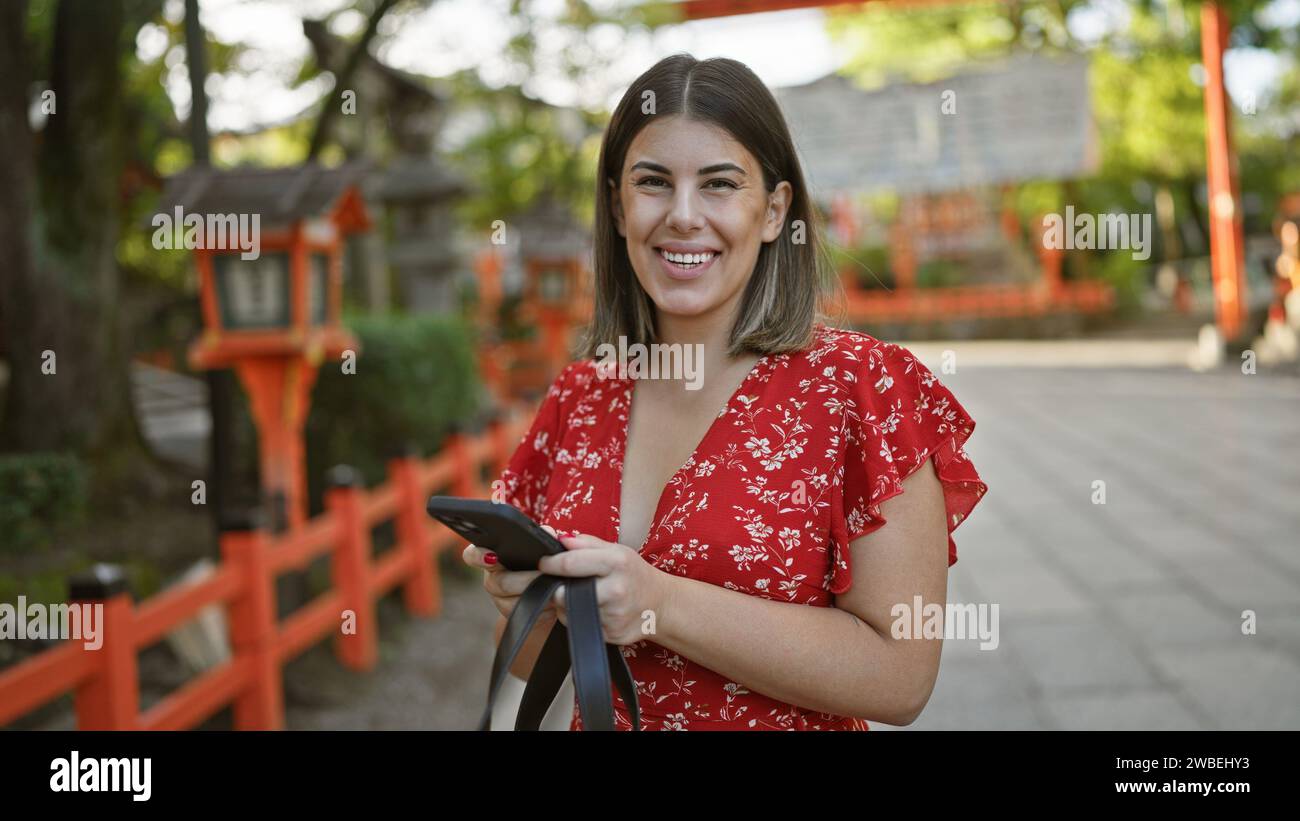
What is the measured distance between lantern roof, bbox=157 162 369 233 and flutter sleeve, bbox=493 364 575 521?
2764 millimetres

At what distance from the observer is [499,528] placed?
1.18m

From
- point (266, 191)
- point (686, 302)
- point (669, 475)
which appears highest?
point (266, 191)

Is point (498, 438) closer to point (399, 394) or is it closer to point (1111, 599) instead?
point (399, 394)

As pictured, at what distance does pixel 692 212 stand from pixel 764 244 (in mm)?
163

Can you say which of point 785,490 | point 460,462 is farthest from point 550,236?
point 785,490

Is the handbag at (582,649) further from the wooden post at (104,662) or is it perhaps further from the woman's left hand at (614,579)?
the wooden post at (104,662)

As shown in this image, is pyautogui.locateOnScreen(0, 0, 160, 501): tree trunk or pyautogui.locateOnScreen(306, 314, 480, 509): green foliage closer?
pyautogui.locateOnScreen(0, 0, 160, 501): tree trunk

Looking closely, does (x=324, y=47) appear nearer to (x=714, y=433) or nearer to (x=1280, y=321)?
(x=714, y=433)

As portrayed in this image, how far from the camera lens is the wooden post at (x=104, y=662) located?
2.58m

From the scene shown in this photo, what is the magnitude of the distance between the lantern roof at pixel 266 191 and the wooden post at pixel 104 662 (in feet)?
5.78

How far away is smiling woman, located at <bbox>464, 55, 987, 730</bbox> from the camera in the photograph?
52.8 inches

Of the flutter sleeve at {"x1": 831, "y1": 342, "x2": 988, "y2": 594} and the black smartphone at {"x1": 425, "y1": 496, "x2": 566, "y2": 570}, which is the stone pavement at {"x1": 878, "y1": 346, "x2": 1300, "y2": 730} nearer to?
the flutter sleeve at {"x1": 831, "y1": 342, "x2": 988, "y2": 594}

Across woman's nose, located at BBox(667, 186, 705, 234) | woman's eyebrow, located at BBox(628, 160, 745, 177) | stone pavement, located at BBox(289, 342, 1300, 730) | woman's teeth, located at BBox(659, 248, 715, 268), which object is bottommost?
stone pavement, located at BBox(289, 342, 1300, 730)

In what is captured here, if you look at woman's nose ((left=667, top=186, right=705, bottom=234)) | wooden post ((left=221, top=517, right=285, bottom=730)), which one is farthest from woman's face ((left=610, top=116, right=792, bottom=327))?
wooden post ((left=221, top=517, right=285, bottom=730))
